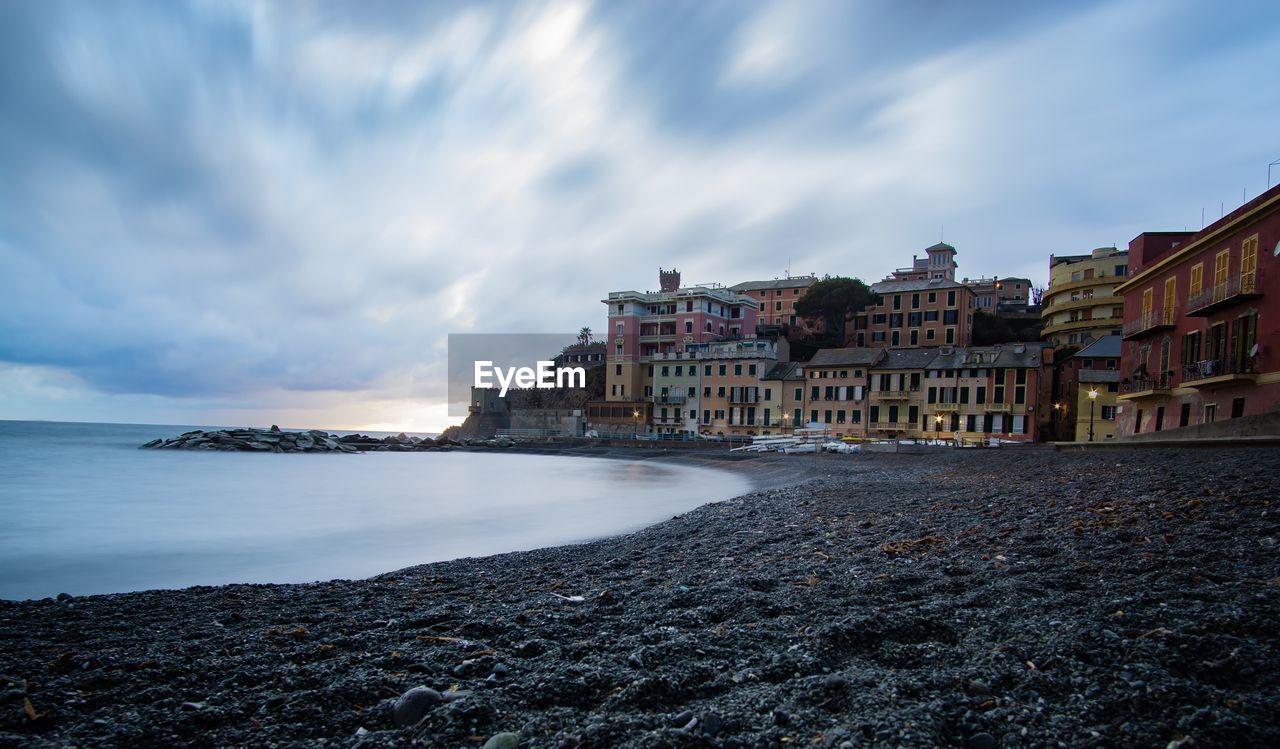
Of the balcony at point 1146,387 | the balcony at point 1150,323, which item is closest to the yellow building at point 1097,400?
the balcony at point 1150,323

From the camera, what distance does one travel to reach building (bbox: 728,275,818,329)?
8119 centimetres

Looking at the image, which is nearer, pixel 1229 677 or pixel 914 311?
pixel 1229 677

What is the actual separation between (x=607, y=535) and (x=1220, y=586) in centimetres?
1052

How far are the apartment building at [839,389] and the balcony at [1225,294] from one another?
3179 cm

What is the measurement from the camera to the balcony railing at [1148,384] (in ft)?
82.2

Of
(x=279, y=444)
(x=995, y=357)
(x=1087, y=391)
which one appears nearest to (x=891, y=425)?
(x=995, y=357)

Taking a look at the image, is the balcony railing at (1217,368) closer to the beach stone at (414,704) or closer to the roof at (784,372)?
the beach stone at (414,704)

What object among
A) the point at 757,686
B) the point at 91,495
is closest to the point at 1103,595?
the point at 757,686

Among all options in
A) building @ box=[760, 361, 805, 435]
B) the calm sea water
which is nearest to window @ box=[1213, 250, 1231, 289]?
the calm sea water

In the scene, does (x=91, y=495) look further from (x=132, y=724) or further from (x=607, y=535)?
(x=132, y=724)

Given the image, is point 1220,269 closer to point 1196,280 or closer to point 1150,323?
point 1196,280

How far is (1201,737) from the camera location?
247 cm

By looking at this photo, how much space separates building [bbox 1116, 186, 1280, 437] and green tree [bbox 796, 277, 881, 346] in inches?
1549

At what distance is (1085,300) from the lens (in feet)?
200
